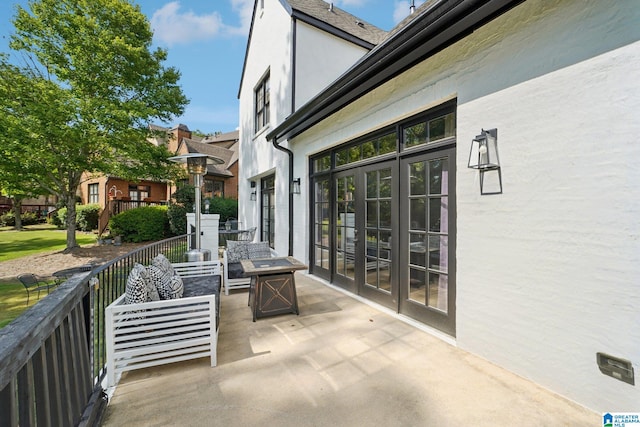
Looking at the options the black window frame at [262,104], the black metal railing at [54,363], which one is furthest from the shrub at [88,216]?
the black metal railing at [54,363]

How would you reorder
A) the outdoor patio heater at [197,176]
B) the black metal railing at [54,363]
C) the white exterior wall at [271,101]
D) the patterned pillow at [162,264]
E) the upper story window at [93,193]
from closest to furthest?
the black metal railing at [54,363]
the patterned pillow at [162,264]
the outdoor patio heater at [197,176]
the white exterior wall at [271,101]
the upper story window at [93,193]

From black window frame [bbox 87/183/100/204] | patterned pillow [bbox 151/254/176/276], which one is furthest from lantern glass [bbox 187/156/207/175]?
black window frame [bbox 87/183/100/204]

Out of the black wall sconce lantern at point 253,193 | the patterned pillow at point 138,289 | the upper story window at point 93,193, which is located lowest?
the patterned pillow at point 138,289

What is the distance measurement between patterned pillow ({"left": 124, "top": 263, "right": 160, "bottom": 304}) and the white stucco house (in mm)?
2829

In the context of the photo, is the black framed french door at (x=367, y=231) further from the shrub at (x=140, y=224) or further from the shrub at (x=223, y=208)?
the shrub at (x=223, y=208)

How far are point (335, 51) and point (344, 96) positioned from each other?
404 centimetres

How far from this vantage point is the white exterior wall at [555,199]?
6.11 feet

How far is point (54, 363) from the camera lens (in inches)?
56.7

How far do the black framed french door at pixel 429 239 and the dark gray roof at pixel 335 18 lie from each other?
5.50 m

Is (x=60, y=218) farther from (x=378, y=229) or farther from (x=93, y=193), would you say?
(x=378, y=229)

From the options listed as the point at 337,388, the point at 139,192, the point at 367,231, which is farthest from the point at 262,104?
the point at 139,192

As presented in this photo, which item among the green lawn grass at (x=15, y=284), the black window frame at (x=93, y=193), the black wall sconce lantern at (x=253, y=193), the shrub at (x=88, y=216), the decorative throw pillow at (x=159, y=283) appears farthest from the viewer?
the black window frame at (x=93, y=193)

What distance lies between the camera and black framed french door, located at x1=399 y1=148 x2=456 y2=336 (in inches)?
120

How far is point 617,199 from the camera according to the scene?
1874 mm
